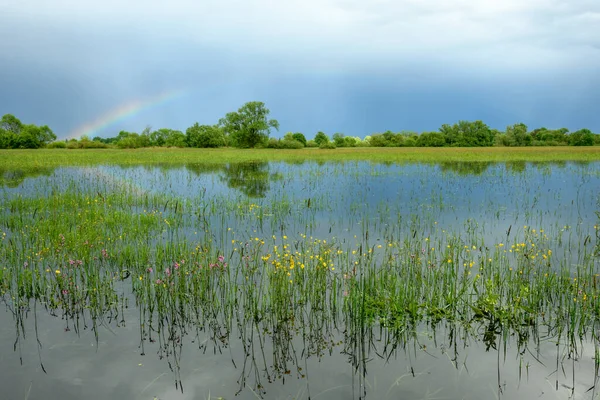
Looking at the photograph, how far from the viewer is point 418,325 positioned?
6.52m

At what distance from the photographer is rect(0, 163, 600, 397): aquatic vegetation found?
6.00m

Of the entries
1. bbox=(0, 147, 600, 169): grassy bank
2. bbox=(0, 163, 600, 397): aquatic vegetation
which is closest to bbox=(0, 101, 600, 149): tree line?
bbox=(0, 147, 600, 169): grassy bank

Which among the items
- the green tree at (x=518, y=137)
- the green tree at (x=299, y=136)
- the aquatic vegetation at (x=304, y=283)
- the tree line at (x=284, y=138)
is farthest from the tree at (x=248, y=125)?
the aquatic vegetation at (x=304, y=283)

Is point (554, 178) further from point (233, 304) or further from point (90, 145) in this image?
point (90, 145)

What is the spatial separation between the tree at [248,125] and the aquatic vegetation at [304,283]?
73.5 metres

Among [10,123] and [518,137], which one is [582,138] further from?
[10,123]

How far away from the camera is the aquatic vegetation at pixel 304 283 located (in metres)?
6.00

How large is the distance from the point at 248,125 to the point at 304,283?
82.8 metres

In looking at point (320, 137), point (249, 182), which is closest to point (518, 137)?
point (320, 137)

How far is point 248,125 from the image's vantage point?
88.4 metres

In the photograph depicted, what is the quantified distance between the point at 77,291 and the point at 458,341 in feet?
20.3

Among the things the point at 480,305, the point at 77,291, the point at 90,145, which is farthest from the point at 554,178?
the point at 90,145

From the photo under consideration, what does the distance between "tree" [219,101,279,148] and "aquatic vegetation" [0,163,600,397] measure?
73456mm

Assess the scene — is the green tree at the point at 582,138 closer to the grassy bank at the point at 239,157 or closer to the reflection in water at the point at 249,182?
the grassy bank at the point at 239,157
